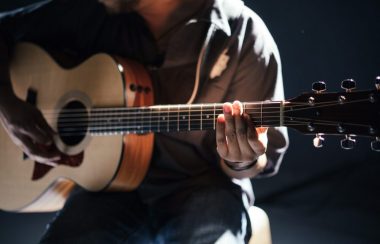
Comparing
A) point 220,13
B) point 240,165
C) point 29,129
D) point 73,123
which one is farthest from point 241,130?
point 29,129

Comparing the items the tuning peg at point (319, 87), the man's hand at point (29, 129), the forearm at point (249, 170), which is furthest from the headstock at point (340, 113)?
the man's hand at point (29, 129)

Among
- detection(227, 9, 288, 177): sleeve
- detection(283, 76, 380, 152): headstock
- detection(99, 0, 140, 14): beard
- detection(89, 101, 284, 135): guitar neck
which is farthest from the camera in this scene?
detection(99, 0, 140, 14): beard

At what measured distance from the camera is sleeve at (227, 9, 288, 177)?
1.04 m

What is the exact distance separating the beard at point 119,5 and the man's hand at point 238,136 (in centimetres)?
55

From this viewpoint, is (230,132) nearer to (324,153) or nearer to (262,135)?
(262,135)

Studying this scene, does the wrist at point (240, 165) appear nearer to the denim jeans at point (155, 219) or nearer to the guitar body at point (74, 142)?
the denim jeans at point (155, 219)

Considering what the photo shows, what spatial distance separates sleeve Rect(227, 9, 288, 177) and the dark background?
0.32 metres

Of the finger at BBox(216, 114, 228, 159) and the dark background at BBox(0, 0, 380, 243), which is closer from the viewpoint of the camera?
the finger at BBox(216, 114, 228, 159)

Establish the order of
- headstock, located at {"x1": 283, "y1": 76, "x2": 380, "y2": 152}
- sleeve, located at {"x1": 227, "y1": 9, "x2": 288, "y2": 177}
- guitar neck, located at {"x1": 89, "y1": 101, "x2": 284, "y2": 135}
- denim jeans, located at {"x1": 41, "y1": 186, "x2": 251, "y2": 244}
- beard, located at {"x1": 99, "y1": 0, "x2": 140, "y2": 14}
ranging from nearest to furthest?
1. headstock, located at {"x1": 283, "y1": 76, "x2": 380, "y2": 152}
2. guitar neck, located at {"x1": 89, "y1": 101, "x2": 284, "y2": 135}
3. denim jeans, located at {"x1": 41, "y1": 186, "x2": 251, "y2": 244}
4. sleeve, located at {"x1": 227, "y1": 9, "x2": 288, "y2": 177}
5. beard, located at {"x1": 99, "y1": 0, "x2": 140, "y2": 14}

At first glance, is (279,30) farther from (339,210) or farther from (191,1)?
(339,210)

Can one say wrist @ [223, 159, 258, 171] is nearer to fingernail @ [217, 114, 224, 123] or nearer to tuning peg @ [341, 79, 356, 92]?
fingernail @ [217, 114, 224, 123]

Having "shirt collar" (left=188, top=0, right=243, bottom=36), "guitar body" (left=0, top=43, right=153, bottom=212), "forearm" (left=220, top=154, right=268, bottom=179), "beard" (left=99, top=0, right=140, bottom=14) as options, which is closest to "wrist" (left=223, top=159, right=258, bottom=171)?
"forearm" (left=220, top=154, right=268, bottom=179)

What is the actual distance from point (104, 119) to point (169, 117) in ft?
0.67

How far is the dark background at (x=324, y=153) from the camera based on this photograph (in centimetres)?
126
